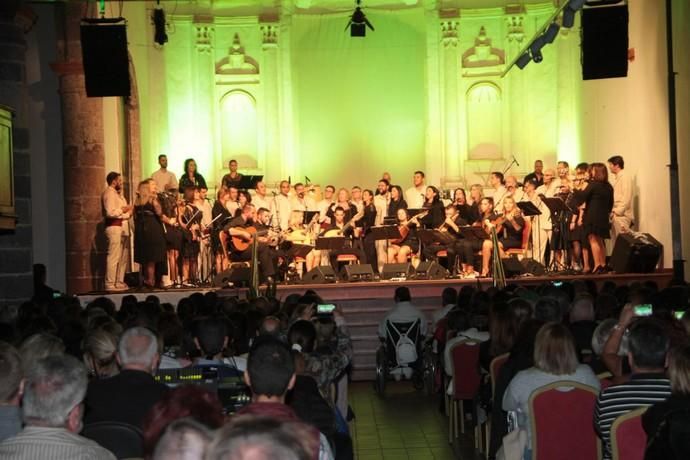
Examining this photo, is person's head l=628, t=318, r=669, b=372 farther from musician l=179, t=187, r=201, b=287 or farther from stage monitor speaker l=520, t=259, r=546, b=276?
musician l=179, t=187, r=201, b=287

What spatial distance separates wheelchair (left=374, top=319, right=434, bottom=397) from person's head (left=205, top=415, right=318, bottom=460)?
10.9 m

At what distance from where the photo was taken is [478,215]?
19844mm

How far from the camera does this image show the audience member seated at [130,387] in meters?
5.18

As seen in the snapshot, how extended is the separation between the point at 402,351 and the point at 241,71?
497 inches

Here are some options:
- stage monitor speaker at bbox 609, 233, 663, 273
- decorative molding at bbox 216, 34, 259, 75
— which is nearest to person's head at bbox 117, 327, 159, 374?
stage monitor speaker at bbox 609, 233, 663, 273

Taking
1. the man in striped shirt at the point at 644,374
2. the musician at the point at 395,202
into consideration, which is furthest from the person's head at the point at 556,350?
the musician at the point at 395,202

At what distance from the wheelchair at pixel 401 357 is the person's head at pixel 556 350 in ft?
22.7

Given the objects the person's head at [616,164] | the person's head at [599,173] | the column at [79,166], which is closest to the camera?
the person's head at [599,173]

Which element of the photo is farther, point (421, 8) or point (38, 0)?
point (421, 8)

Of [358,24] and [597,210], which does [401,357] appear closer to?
[597,210]

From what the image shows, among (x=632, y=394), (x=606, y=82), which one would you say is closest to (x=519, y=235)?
(x=606, y=82)

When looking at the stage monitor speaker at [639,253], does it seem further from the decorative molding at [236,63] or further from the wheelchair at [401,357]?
the decorative molding at [236,63]

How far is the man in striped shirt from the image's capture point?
5.37 meters

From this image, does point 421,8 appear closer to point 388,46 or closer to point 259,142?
point 388,46
